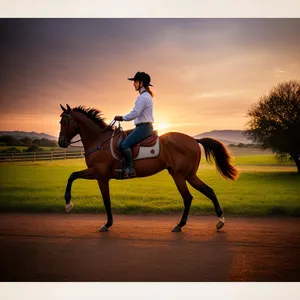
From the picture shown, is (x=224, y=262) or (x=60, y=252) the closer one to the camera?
(x=224, y=262)

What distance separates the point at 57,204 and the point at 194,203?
222 cm

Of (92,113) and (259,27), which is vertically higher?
(259,27)

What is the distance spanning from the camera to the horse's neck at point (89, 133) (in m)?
4.50

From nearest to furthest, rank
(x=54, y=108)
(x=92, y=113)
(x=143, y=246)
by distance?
(x=143, y=246) < (x=92, y=113) < (x=54, y=108)

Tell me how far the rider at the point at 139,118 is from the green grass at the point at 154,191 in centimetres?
99

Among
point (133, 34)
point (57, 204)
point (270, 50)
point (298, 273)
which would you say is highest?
point (133, 34)

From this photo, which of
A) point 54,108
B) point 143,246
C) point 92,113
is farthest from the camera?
point 54,108

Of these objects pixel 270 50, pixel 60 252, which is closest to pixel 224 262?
pixel 60 252

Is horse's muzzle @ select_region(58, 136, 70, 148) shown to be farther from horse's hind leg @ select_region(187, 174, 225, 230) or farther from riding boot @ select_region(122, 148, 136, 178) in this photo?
horse's hind leg @ select_region(187, 174, 225, 230)

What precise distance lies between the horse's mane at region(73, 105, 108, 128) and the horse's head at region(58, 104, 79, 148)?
17cm

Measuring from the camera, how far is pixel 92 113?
15.2 ft

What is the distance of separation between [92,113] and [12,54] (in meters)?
1.63

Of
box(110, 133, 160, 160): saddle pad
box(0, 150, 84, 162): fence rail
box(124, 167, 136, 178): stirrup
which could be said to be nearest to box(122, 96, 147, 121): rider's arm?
box(110, 133, 160, 160): saddle pad

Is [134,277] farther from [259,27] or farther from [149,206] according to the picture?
[259,27]
